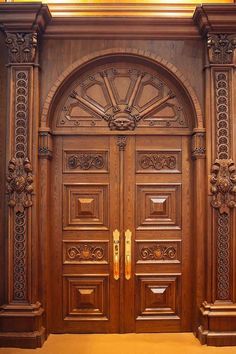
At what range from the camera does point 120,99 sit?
4113mm

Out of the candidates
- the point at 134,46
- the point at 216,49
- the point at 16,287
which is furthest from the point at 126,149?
A: the point at 16,287

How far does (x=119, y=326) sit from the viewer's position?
13.3 ft

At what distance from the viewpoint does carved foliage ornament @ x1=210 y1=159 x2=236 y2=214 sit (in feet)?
12.6

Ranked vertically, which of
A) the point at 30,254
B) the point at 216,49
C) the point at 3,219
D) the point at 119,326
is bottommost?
the point at 119,326

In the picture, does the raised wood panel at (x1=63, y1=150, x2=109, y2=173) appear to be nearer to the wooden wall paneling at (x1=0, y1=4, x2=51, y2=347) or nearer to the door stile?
the door stile

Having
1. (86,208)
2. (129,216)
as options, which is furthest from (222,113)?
(86,208)

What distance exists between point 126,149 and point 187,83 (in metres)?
0.85

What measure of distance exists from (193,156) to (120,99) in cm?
90

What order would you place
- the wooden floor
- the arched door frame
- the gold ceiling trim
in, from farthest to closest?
the gold ceiling trim < the arched door frame < the wooden floor

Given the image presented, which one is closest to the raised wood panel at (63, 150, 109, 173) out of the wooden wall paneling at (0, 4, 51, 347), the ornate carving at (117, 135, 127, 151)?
the ornate carving at (117, 135, 127, 151)

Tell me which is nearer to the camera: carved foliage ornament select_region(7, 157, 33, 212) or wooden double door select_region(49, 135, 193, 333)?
carved foliage ornament select_region(7, 157, 33, 212)

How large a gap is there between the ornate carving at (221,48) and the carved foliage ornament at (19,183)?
6.41ft

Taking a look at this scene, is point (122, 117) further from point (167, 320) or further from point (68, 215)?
point (167, 320)

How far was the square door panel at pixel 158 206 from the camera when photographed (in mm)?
4098
